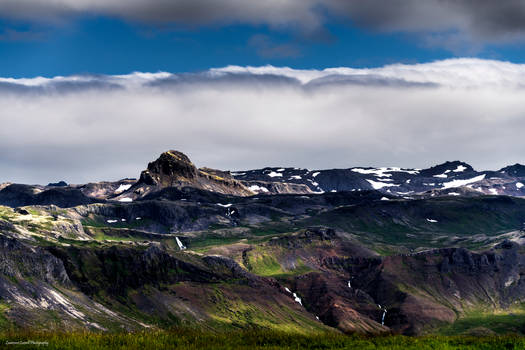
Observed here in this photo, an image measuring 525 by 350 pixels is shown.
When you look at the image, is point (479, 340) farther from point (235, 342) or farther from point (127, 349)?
point (127, 349)

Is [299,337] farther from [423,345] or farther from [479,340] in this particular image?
[479,340]

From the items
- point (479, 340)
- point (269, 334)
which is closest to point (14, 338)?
point (269, 334)

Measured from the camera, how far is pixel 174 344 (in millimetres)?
121250

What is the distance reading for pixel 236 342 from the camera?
126 m

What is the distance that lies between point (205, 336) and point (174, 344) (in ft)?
30.7

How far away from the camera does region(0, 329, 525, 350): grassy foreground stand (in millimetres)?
115938

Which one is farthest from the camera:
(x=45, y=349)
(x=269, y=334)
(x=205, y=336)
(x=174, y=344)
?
(x=269, y=334)

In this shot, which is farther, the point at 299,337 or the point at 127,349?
the point at 299,337

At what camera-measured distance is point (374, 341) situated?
12850cm

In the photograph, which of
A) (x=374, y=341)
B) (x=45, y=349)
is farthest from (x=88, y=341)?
(x=374, y=341)

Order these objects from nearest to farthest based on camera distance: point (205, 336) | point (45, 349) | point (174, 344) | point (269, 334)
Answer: point (45, 349)
point (174, 344)
point (205, 336)
point (269, 334)

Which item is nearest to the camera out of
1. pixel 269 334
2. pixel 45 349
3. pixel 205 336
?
pixel 45 349

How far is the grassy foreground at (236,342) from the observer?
115938 mm

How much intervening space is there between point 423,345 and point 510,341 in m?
15.3
